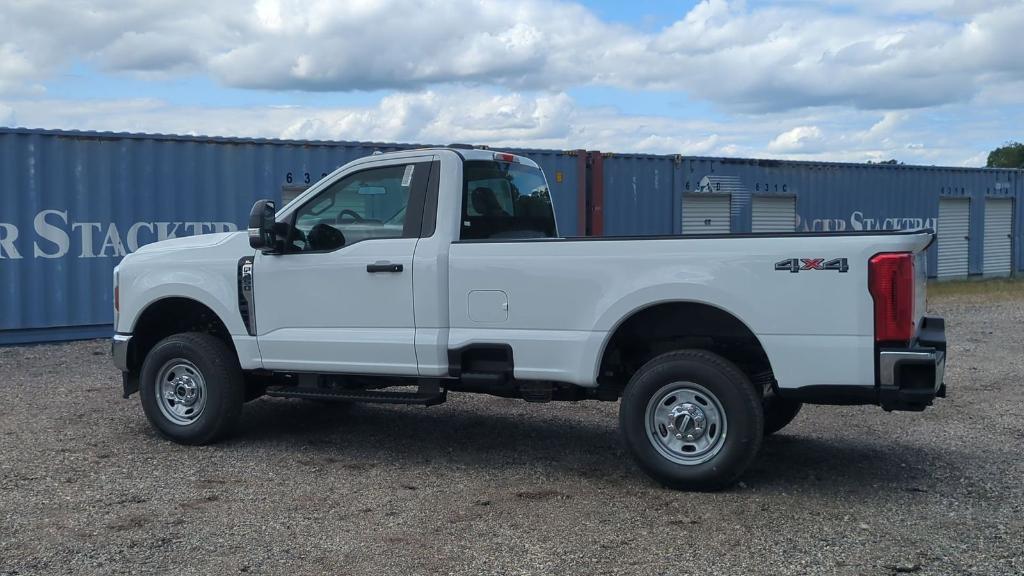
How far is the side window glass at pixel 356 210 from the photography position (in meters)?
6.59

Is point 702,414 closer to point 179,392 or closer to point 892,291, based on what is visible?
point 892,291

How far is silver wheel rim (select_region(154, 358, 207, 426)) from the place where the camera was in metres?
7.09

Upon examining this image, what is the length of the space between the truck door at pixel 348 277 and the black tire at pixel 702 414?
1.50 m

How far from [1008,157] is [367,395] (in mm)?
61495

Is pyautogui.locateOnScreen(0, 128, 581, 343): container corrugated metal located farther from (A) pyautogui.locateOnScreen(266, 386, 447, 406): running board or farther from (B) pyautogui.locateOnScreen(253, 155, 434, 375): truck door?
(B) pyautogui.locateOnScreen(253, 155, 434, 375): truck door

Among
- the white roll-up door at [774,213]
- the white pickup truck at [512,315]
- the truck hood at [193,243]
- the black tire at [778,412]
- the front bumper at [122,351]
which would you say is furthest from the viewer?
the white roll-up door at [774,213]

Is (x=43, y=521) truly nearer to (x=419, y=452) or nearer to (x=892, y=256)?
(x=419, y=452)

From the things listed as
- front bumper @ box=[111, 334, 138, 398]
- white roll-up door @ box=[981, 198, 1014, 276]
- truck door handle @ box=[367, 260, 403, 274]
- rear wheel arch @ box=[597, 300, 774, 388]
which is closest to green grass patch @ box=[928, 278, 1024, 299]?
white roll-up door @ box=[981, 198, 1014, 276]

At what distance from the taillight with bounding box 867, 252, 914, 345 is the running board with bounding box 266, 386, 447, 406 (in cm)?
276

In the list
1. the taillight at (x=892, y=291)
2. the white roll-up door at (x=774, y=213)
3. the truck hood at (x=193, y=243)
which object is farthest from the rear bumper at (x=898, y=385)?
the white roll-up door at (x=774, y=213)

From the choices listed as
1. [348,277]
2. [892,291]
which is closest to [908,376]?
[892,291]

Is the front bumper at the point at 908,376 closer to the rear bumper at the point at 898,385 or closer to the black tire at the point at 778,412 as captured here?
the rear bumper at the point at 898,385

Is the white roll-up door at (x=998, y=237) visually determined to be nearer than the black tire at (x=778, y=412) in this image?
No

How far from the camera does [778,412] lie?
23.0 feet
